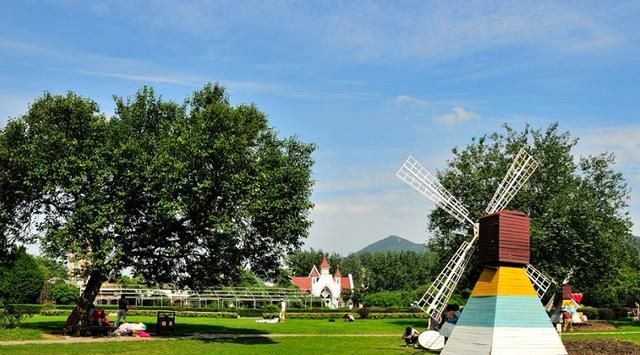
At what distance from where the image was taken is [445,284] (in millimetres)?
26859

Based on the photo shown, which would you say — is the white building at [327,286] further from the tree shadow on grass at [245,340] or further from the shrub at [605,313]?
the tree shadow on grass at [245,340]

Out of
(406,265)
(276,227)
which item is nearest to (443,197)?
(276,227)

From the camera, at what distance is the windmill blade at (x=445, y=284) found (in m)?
27.0

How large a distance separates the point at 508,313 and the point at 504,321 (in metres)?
0.29

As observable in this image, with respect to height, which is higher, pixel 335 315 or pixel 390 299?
pixel 335 315

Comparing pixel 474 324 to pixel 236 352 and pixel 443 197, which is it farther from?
pixel 443 197

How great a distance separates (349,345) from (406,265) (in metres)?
97.2

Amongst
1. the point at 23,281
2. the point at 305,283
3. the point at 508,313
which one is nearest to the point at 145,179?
the point at 508,313

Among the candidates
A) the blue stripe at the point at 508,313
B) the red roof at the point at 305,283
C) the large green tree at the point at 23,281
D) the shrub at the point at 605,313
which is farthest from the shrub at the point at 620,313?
the large green tree at the point at 23,281

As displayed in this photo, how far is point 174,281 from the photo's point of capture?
2986cm

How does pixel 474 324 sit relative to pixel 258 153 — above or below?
below

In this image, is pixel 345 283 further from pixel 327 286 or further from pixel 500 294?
pixel 500 294

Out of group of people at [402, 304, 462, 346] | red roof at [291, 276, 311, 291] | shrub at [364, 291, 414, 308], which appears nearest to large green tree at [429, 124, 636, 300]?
group of people at [402, 304, 462, 346]

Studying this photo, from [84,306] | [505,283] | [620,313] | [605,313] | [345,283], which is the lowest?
[345,283]
